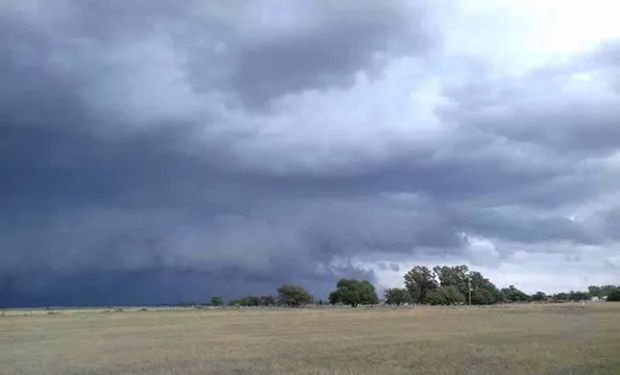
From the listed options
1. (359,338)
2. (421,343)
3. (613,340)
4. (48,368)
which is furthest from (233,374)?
(613,340)

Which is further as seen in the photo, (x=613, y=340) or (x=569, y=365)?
(x=613, y=340)

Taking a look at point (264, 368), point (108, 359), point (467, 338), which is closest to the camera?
point (264, 368)

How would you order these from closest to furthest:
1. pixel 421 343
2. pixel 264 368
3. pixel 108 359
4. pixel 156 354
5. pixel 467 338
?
pixel 264 368 < pixel 108 359 < pixel 156 354 < pixel 421 343 < pixel 467 338

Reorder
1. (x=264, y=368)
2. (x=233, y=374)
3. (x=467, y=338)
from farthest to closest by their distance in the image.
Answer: (x=467, y=338), (x=264, y=368), (x=233, y=374)

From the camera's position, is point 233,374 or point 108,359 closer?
point 233,374

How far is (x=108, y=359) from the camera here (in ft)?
125

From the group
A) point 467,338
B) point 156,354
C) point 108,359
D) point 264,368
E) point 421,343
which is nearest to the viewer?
point 264,368

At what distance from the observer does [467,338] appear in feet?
172

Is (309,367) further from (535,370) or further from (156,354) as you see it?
(156,354)

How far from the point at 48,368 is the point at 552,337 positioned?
36.2 m

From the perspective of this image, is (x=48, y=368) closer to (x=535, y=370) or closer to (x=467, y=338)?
(x=535, y=370)

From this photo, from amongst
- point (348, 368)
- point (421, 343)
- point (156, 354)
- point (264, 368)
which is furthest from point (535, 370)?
point (156, 354)

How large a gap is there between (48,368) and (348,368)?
551 inches

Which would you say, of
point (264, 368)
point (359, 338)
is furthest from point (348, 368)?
point (359, 338)
